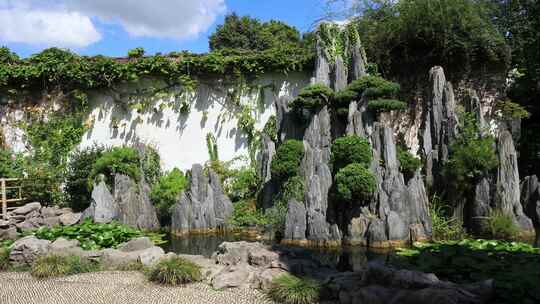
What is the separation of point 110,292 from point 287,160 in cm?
661

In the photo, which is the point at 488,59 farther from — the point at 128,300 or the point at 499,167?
the point at 128,300

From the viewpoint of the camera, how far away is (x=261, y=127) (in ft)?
55.2

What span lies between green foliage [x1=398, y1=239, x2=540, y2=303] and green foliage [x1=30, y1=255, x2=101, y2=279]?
480 centimetres

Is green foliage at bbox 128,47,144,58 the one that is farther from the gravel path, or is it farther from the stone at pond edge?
the gravel path

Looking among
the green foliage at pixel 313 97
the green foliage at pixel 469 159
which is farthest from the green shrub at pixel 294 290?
the green foliage at pixel 313 97

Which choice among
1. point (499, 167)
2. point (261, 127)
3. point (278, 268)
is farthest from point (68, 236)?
point (499, 167)

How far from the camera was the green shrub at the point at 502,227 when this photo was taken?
10.4 m

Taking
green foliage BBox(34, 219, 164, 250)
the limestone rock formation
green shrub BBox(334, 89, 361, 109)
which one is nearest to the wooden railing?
the limestone rock formation

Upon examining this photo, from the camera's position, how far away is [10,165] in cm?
1537

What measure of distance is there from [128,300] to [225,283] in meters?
1.26

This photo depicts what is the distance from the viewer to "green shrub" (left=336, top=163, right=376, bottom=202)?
34.7 feet

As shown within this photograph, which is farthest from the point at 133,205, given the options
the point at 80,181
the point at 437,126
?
the point at 437,126

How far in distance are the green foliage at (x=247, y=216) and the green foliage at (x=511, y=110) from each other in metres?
7.89

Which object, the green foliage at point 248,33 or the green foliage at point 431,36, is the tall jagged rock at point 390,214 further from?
the green foliage at point 248,33
